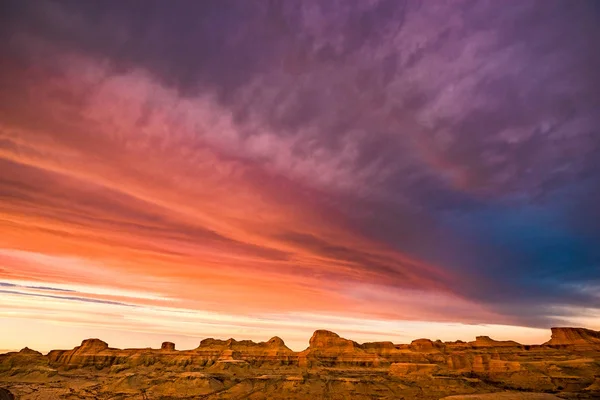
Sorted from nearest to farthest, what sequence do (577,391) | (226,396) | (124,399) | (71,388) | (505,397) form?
(505,397), (577,391), (124,399), (226,396), (71,388)

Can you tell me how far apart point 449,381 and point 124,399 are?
462 ft

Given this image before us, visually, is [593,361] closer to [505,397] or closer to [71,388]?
[505,397]

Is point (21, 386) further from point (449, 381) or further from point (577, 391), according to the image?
point (577, 391)

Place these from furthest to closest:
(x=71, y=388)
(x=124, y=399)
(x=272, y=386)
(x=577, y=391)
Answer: (x=71, y=388) → (x=272, y=386) → (x=124, y=399) → (x=577, y=391)

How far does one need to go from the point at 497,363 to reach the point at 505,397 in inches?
4759

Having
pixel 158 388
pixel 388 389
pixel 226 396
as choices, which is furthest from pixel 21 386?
pixel 388 389

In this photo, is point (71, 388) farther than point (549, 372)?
Yes

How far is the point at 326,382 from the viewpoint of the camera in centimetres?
17525

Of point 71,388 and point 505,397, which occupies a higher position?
point 505,397

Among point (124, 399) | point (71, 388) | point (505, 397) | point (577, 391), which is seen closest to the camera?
→ point (505, 397)

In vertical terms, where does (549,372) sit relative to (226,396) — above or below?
above

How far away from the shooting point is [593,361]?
17075 centimetres

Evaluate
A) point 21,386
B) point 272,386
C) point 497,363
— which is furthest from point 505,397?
point 21,386

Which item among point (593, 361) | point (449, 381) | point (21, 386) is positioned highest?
point (593, 361)
